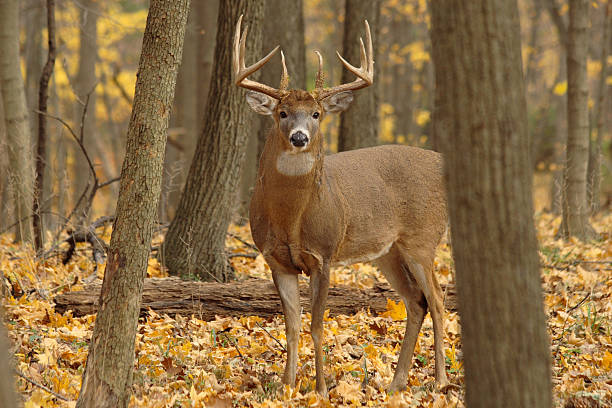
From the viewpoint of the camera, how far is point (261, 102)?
5.61m

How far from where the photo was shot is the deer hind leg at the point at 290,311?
526 centimetres

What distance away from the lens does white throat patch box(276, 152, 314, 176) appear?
17.7 feet

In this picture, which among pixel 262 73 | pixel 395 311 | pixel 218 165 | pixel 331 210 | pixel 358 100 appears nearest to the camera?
pixel 331 210

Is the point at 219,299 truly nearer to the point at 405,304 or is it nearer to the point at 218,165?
the point at 218,165

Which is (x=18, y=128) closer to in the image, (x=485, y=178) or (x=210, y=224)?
(x=210, y=224)

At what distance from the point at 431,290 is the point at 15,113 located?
543cm

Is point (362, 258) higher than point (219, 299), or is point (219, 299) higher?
point (362, 258)

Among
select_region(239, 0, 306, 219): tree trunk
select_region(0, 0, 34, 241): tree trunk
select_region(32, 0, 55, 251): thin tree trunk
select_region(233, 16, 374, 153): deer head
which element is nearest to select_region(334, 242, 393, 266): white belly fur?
select_region(233, 16, 374, 153): deer head

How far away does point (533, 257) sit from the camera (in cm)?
294

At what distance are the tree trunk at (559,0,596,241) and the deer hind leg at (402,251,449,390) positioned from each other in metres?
4.61

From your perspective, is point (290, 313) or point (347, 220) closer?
point (290, 313)

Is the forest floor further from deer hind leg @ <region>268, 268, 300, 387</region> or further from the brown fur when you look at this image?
the brown fur

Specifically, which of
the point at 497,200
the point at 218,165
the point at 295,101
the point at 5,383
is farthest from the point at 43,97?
the point at 497,200

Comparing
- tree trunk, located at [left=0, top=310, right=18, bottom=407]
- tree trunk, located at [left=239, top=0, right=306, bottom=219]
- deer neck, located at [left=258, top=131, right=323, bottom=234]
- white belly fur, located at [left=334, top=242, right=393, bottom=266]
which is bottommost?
white belly fur, located at [left=334, top=242, right=393, bottom=266]
